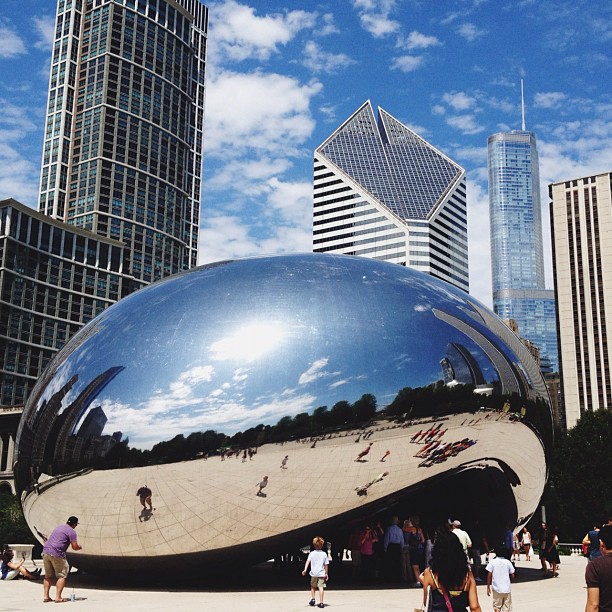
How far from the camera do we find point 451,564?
563 cm

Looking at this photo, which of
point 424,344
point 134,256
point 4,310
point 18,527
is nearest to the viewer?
point 424,344

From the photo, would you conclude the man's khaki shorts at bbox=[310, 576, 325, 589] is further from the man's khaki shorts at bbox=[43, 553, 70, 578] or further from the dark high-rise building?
the dark high-rise building

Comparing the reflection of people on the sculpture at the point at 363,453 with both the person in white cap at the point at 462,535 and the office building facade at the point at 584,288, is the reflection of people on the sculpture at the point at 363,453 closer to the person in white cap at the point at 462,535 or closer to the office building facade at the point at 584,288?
the person in white cap at the point at 462,535

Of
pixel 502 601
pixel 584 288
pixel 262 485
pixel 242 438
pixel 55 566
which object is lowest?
pixel 502 601

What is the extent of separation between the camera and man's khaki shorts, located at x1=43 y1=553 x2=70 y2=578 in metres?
11.6

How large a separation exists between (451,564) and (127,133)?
17265cm

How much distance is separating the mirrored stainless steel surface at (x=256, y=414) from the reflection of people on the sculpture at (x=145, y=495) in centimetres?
6

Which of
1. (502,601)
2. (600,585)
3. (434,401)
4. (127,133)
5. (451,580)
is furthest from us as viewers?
(127,133)

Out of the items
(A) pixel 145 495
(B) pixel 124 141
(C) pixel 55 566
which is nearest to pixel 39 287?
(B) pixel 124 141

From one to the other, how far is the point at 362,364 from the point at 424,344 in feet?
3.87

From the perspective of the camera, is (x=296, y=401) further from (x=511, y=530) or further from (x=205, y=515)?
(x=511, y=530)

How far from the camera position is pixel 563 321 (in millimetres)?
136625

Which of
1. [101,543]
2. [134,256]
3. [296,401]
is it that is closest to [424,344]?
[296,401]

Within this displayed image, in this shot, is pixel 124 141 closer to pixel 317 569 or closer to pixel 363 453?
pixel 363 453
